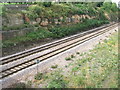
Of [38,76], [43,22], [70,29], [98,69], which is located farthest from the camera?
[70,29]

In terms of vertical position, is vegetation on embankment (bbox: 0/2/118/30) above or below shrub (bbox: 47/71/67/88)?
above

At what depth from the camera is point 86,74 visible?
12445 mm

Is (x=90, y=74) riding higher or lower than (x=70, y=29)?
lower

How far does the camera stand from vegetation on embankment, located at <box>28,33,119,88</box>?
10.9 m

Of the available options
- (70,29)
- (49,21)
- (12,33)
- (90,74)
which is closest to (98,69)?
(90,74)

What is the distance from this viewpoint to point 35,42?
22062 millimetres

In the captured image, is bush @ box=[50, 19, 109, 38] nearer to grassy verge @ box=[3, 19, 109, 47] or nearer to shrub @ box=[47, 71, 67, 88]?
grassy verge @ box=[3, 19, 109, 47]

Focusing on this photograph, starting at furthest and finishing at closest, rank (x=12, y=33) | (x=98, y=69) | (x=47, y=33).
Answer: (x=47, y=33), (x=12, y=33), (x=98, y=69)

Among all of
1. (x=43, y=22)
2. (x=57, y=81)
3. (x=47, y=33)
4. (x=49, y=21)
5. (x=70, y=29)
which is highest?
(x=49, y=21)

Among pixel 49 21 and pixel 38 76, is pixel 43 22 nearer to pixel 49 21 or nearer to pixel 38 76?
pixel 49 21

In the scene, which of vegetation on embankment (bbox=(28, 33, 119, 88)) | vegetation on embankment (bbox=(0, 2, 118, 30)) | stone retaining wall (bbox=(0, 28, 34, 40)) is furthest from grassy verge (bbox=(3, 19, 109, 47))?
vegetation on embankment (bbox=(28, 33, 119, 88))

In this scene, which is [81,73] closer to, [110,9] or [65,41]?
[65,41]

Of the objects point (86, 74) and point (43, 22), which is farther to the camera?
point (43, 22)

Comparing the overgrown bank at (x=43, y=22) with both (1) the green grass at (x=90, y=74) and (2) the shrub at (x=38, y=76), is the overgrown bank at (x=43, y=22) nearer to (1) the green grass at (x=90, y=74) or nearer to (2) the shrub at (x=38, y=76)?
(2) the shrub at (x=38, y=76)
